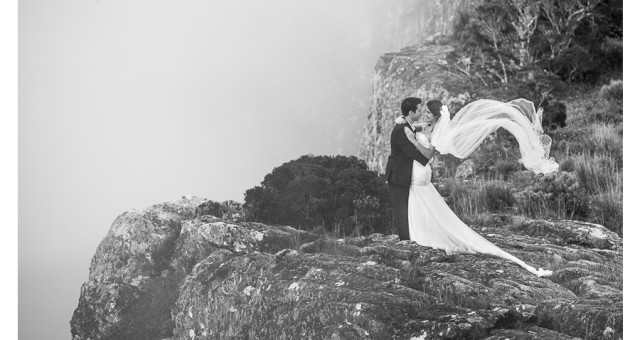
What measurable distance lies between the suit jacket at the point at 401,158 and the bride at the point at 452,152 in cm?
7

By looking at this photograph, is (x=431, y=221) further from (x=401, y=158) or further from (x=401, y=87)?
(x=401, y=87)

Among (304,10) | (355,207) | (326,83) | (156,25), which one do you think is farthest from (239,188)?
(355,207)

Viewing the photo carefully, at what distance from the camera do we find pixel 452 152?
28.5 ft

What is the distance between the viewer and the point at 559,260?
8469 mm

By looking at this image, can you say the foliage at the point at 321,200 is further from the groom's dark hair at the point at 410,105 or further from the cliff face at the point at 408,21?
the cliff face at the point at 408,21

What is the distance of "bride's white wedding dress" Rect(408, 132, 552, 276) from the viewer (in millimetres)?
8664

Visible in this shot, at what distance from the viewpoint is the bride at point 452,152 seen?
8.68m

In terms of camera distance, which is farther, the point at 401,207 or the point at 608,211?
the point at 608,211

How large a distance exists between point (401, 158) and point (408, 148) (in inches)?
9.8

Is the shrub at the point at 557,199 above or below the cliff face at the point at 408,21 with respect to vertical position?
below

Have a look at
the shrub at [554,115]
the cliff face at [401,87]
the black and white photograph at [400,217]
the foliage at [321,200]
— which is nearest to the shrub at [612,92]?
the black and white photograph at [400,217]

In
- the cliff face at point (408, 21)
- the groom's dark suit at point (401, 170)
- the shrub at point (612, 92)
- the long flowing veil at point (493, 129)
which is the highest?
the cliff face at point (408, 21)

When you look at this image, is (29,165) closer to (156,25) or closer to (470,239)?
(470,239)

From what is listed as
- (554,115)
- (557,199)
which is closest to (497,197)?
(557,199)
